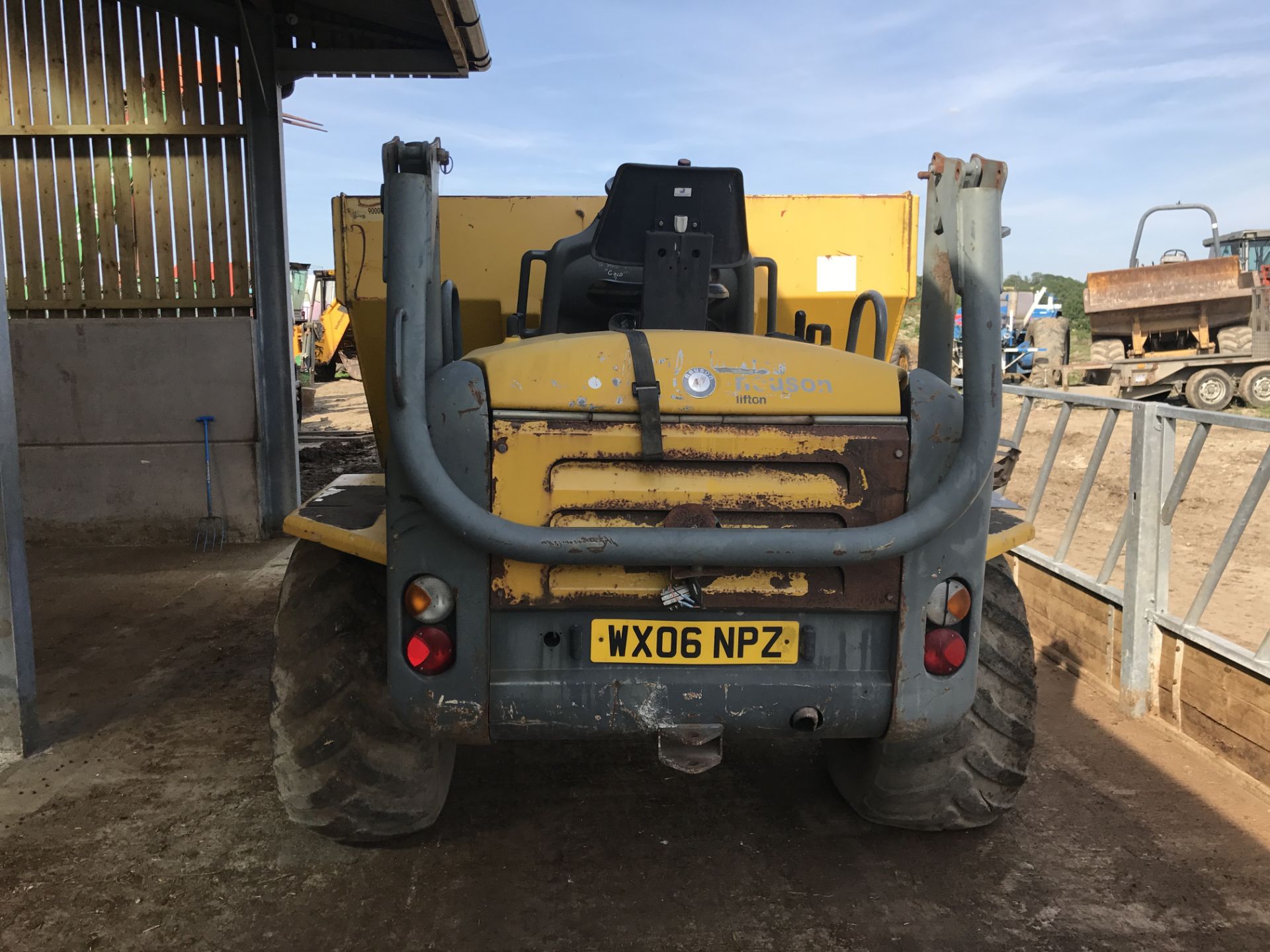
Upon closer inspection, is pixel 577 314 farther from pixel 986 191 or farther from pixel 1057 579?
Answer: pixel 1057 579

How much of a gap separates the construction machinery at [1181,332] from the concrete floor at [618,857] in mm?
13825

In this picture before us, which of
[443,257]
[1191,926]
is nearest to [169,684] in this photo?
[443,257]

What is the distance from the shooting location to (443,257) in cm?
467

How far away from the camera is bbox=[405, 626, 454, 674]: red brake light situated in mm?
2600

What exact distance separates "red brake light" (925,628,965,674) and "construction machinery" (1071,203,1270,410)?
15.0 m

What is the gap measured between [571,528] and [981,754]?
5.15ft

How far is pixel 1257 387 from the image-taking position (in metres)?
15.6

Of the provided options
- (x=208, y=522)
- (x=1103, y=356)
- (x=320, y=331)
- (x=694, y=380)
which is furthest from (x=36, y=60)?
(x=320, y=331)

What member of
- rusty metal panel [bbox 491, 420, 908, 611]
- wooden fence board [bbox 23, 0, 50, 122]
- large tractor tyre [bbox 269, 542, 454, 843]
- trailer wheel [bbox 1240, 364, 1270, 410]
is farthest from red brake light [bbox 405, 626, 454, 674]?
trailer wheel [bbox 1240, 364, 1270, 410]

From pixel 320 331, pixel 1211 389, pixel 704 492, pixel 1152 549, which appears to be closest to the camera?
pixel 704 492

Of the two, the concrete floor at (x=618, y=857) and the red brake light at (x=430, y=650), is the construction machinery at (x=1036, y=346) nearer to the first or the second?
the concrete floor at (x=618, y=857)

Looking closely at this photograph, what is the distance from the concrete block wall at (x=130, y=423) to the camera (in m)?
7.69

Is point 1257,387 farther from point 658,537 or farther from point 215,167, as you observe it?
point 658,537

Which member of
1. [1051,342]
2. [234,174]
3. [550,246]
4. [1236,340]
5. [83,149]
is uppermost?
[83,149]
